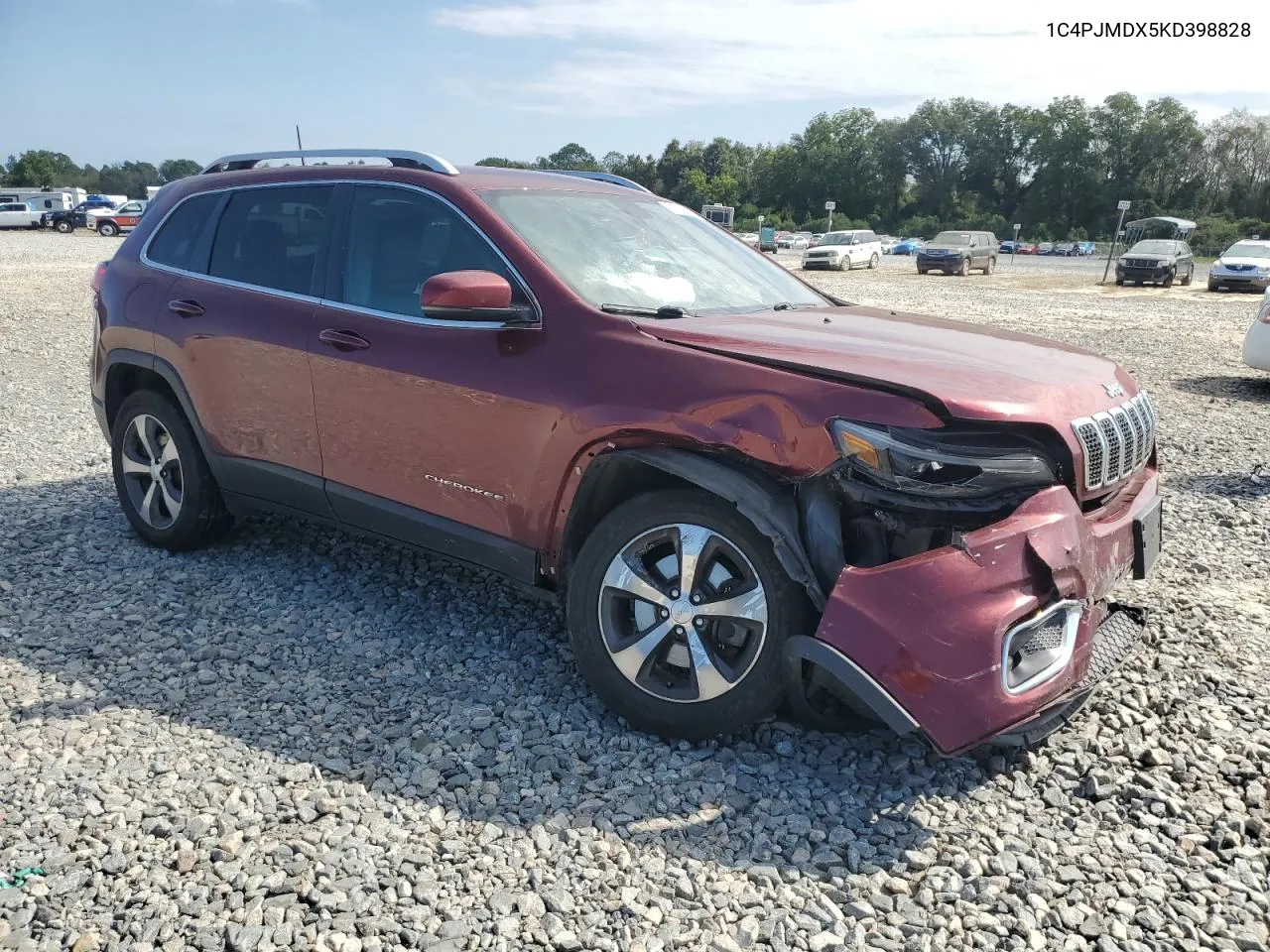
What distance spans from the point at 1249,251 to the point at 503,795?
34.5 metres

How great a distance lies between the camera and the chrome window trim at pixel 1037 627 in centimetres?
273

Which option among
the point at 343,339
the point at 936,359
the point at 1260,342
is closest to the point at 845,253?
the point at 1260,342

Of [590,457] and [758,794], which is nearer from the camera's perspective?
[758,794]

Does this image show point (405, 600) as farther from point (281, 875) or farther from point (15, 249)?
point (15, 249)

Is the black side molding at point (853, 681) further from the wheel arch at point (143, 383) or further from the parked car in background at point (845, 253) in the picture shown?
the parked car in background at point (845, 253)

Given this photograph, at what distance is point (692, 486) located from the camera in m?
3.16

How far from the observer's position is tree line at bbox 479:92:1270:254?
93188 mm

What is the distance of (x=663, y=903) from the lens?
2555mm

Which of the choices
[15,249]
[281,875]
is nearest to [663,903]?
[281,875]

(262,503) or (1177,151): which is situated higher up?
(1177,151)

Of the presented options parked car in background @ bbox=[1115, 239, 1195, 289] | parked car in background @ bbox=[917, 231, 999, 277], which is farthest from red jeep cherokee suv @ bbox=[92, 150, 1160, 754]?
parked car in background @ bbox=[917, 231, 999, 277]

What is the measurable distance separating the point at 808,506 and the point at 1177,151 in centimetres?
11205

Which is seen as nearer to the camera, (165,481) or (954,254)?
(165,481)

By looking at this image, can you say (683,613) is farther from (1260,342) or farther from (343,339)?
(1260,342)
